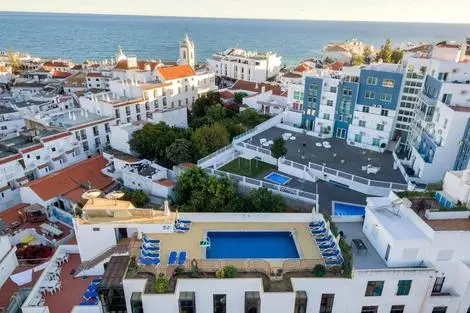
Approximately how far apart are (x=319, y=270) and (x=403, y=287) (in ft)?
18.9

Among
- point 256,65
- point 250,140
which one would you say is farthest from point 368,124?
point 256,65

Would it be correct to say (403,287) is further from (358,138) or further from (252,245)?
(358,138)

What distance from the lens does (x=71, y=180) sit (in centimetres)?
4297

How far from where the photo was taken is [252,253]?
23.3 meters

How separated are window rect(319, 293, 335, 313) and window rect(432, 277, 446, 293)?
6.91 metres

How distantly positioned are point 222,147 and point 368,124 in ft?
71.5

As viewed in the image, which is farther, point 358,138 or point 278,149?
point 358,138

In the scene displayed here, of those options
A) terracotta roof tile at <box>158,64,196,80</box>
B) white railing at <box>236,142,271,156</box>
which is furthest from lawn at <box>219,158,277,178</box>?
terracotta roof tile at <box>158,64,196,80</box>

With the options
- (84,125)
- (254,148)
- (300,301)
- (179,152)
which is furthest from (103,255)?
(84,125)

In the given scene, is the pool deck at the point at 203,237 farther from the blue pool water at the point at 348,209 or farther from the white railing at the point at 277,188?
the blue pool water at the point at 348,209

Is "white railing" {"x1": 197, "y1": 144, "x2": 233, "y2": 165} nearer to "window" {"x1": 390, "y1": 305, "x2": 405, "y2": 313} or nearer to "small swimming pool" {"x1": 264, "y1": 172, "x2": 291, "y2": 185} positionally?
"small swimming pool" {"x1": 264, "y1": 172, "x2": 291, "y2": 185}

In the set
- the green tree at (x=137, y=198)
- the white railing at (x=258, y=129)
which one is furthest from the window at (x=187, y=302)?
the white railing at (x=258, y=129)

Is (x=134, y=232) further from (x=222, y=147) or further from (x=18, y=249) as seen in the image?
(x=222, y=147)

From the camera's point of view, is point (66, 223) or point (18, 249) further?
point (66, 223)
